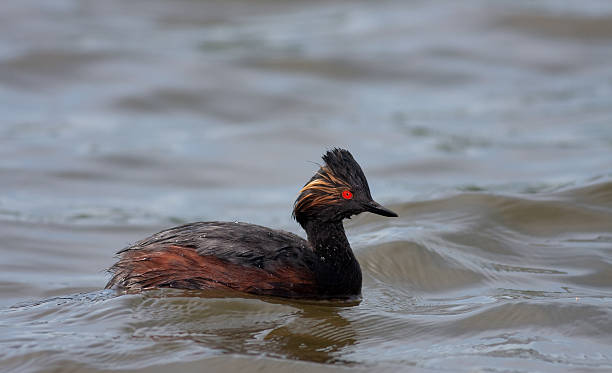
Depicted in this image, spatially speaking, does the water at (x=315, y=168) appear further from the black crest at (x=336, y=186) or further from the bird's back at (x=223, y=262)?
the black crest at (x=336, y=186)

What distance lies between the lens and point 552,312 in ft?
23.6

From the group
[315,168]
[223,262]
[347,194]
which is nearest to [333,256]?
[347,194]

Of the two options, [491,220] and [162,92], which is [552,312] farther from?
[162,92]

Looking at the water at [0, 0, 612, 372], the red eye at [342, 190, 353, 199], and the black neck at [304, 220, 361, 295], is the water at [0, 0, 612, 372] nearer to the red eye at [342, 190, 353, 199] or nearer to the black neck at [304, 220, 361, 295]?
the black neck at [304, 220, 361, 295]

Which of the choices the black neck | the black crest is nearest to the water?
the black neck

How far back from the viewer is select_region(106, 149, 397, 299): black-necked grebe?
275 inches

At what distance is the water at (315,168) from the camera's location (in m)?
6.63

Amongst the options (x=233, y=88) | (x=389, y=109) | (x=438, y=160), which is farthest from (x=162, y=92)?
(x=438, y=160)

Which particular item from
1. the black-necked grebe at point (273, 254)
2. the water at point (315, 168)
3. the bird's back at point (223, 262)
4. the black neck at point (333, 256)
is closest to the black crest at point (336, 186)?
the black-necked grebe at point (273, 254)

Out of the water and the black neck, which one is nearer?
the water

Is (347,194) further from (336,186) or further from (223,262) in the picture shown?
(223,262)

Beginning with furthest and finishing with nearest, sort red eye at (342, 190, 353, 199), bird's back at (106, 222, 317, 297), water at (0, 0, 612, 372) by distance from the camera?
red eye at (342, 190, 353, 199), bird's back at (106, 222, 317, 297), water at (0, 0, 612, 372)

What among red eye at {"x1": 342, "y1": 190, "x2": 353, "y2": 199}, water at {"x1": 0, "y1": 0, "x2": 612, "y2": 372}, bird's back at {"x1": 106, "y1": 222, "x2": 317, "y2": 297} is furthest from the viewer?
red eye at {"x1": 342, "y1": 190, "x2": 353, "y2": 199}

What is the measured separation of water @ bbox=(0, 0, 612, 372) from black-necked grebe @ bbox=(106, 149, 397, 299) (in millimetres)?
161
